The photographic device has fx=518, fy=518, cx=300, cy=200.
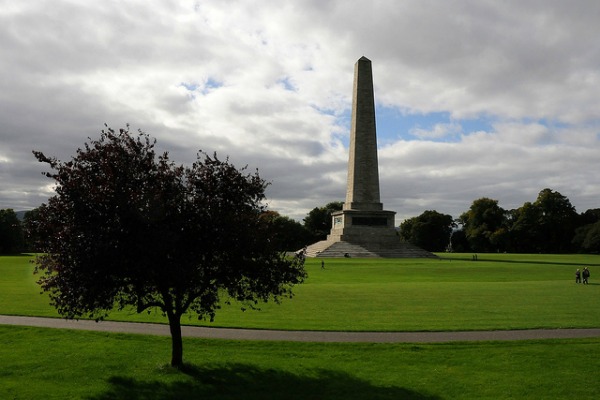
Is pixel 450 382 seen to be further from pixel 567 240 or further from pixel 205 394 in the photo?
pixel 567 240

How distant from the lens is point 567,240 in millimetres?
96812

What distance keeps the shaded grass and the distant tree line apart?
209 feet

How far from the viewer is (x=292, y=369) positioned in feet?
42.6

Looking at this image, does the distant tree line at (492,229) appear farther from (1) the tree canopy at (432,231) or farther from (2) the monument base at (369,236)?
(2) the monument base at (369,236)

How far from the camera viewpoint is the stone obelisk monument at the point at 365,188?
6362cm

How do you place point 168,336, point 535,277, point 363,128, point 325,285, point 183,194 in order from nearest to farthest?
point 183,194 < point 168,336 < point 325,285 < point 535,277 < point 363,128

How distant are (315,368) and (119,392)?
4661 millimetres

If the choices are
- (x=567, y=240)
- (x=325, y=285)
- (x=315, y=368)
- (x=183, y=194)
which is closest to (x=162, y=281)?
(x=183, y=194)

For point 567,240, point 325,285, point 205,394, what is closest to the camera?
point 205,394

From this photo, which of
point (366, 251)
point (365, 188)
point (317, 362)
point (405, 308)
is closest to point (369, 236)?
point (366, 251)

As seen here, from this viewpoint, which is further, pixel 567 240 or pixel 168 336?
pixel 567 240

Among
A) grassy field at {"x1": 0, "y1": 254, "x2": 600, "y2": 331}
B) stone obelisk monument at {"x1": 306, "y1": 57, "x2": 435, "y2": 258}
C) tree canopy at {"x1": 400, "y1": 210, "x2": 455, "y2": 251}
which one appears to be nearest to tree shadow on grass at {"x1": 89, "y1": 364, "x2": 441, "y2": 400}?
grassy field at {"x1": 0, "y1": 254, "x2": 600, "y2": 331}

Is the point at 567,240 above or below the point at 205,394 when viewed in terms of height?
above

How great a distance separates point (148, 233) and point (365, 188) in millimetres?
54287
